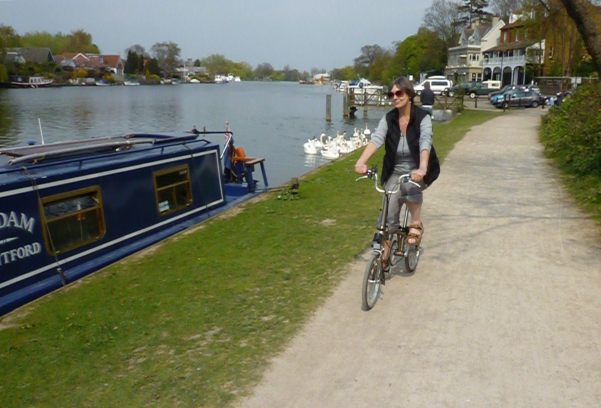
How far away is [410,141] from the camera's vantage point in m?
4.92

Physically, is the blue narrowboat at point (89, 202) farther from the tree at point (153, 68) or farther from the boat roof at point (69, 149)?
the tree at point (153, 68)

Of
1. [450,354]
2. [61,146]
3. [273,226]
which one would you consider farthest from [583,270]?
[61,146]

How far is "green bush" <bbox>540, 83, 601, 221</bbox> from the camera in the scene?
8.90 metres

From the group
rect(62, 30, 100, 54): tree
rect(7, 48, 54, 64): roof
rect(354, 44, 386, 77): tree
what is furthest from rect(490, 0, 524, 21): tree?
rect(62, 30, 100, 54): tree

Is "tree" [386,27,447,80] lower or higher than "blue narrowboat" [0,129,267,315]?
higher

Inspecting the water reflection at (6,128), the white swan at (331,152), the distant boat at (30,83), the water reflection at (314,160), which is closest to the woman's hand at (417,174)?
the water reflection at (314,160)

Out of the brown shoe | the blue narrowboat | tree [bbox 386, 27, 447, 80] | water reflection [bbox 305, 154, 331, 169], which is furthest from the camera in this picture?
tree [bbox 386, 27, 447, 80]

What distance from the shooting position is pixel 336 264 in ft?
20.0

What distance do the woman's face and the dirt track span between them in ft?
5.93

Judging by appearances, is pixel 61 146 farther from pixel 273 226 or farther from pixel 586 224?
pixel 586 224

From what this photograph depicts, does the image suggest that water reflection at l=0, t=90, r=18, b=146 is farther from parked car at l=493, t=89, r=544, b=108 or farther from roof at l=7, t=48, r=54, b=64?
roof at l=7, t=48, r=54, b=64

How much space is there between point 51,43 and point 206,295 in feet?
588

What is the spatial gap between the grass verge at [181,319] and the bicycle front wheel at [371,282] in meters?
0.52

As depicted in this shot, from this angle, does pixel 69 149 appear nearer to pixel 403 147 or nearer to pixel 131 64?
pixel 403 147
